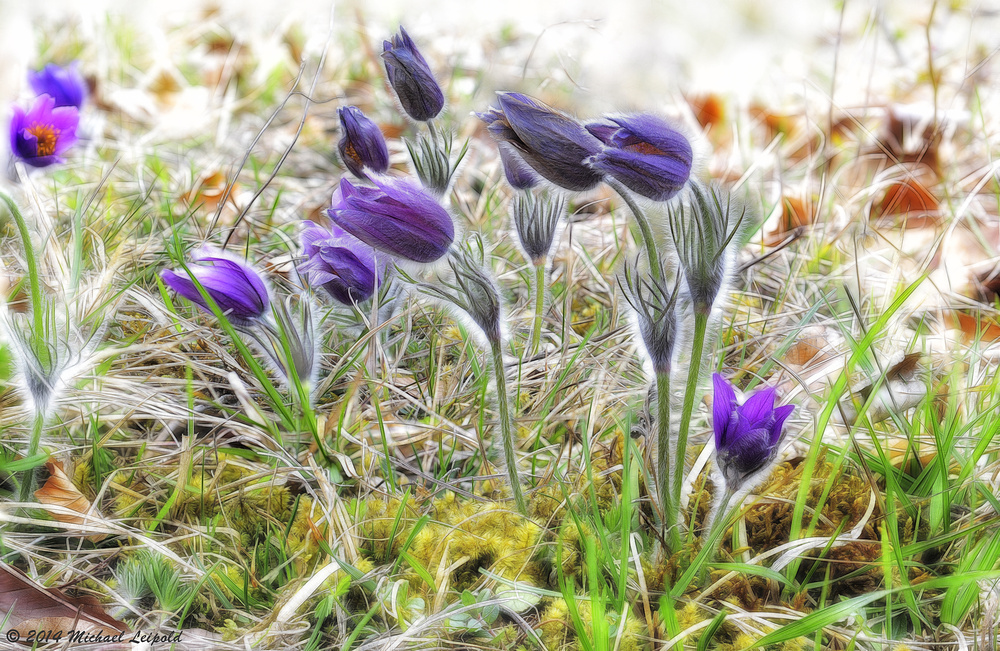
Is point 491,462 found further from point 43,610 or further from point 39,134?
point 39,134

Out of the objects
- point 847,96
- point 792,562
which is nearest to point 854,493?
point 792,562

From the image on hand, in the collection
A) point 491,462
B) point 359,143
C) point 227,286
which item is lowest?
point 491,462

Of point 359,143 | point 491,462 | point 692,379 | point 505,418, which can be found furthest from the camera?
point 359,143

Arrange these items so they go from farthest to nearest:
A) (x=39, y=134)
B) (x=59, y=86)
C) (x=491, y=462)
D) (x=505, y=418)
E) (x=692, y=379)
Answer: (x=59, y=86), (x=39, y=134), (x=491, y=462), (x=505, y=418), (x=692, y=379)

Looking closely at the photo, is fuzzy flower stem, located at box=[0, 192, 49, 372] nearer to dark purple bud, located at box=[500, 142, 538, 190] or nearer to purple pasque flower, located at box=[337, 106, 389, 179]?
purple pasque flower, located at box=[337, 106, 389, 179]

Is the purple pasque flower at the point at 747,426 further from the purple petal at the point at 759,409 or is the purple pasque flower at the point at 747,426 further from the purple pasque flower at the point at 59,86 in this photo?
the purple pasque flower at the point at 59,86

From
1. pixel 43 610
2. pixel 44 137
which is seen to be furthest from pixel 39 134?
pixel 43 610

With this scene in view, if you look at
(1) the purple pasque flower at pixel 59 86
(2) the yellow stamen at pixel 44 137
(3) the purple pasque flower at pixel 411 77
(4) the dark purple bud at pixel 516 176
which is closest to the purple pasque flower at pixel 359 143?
(3) the purple pasque flower at pixel 411 77

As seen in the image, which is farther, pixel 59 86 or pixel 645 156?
Answer: pixel 59 86
